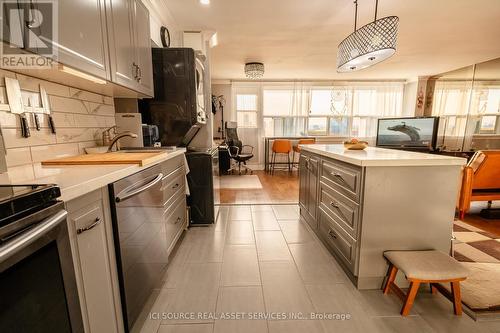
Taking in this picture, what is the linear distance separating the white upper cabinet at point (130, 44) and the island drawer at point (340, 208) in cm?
179

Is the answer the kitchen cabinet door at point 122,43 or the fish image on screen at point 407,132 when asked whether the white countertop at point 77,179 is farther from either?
the fish image on screen at point 407,132

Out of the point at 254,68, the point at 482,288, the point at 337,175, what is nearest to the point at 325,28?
the point at 254,68

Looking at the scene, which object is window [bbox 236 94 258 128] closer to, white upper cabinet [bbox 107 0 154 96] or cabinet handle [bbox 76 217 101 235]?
white upper cabinet [bbox 107 0 154 96]

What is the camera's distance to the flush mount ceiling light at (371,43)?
1.73 metres

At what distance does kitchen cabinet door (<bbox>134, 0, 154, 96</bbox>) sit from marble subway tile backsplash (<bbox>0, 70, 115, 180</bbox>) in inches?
13.7

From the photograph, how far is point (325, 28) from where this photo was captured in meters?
2.92

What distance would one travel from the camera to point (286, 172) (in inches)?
234

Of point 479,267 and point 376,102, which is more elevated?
point 376,102

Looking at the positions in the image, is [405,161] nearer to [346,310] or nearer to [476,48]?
[346,310]

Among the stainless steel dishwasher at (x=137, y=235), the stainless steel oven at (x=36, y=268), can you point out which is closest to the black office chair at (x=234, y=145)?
the stainless steel dishwasher at (x=137, y=235)

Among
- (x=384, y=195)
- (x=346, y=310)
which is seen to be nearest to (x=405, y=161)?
(x=384, y=195)

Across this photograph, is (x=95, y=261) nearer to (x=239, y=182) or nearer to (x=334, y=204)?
(x=334, y=204)

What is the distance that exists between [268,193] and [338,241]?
220cm

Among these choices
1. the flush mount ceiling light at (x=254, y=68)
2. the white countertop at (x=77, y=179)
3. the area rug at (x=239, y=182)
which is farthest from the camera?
the area rug at (x=239, y=182)
